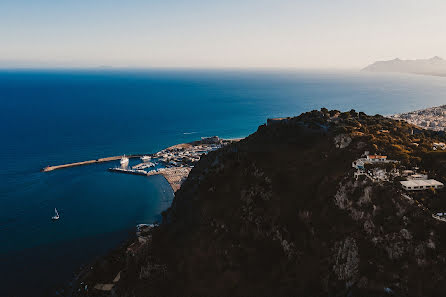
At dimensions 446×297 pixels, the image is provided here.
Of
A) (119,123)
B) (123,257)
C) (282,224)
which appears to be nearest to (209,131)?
(119,123)

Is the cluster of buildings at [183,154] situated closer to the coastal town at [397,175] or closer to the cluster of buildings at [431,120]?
the coastal town at [397,175]

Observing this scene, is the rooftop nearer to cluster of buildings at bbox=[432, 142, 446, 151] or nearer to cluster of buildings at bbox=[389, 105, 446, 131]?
cluster of buildings at bbox=[432, 142, 446, 151]

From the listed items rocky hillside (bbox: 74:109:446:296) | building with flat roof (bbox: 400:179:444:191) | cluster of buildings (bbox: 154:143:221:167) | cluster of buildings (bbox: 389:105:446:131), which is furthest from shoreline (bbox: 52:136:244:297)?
cluster of buildings (bbox: 389:105:446:131)

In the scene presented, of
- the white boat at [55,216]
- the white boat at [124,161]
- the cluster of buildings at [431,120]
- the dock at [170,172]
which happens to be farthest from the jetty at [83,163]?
the cluster of buildings at [431,120]

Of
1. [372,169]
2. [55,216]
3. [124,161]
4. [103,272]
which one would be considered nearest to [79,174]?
[124,161]

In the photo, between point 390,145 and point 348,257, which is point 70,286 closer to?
point 348,257
